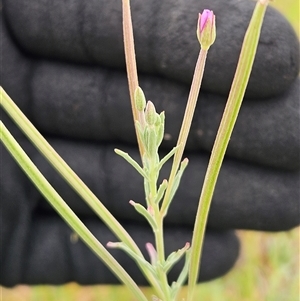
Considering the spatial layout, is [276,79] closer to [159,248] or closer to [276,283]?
[159,248]

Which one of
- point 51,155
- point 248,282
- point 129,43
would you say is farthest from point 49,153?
point 248,282

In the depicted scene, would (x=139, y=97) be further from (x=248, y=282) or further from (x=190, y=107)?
(x=248, y=282)

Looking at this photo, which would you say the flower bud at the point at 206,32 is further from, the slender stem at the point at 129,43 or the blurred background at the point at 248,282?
the blurred background at the point at 248,282

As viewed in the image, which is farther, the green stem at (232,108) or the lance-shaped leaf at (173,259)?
the lance-shaped leaf at (173,259)

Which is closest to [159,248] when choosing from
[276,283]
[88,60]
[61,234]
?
[88,60]

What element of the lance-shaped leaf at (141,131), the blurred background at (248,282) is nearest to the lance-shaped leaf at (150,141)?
the lance-shaped leaf at (141,131)

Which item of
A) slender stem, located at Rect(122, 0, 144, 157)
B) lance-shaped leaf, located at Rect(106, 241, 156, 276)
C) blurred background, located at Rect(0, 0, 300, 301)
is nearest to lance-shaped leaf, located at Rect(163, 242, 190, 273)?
lance-shaped leaf, located at Rect(106, 241, 156, 276)

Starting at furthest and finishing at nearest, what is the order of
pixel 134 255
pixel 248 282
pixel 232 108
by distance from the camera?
pixel 248 282 → pixel 134 255 → pixel 232 108

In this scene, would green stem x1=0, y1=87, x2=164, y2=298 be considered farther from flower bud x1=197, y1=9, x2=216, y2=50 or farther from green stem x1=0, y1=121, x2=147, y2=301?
flower bud x1=197, y1=9, x2=216, y2=50
